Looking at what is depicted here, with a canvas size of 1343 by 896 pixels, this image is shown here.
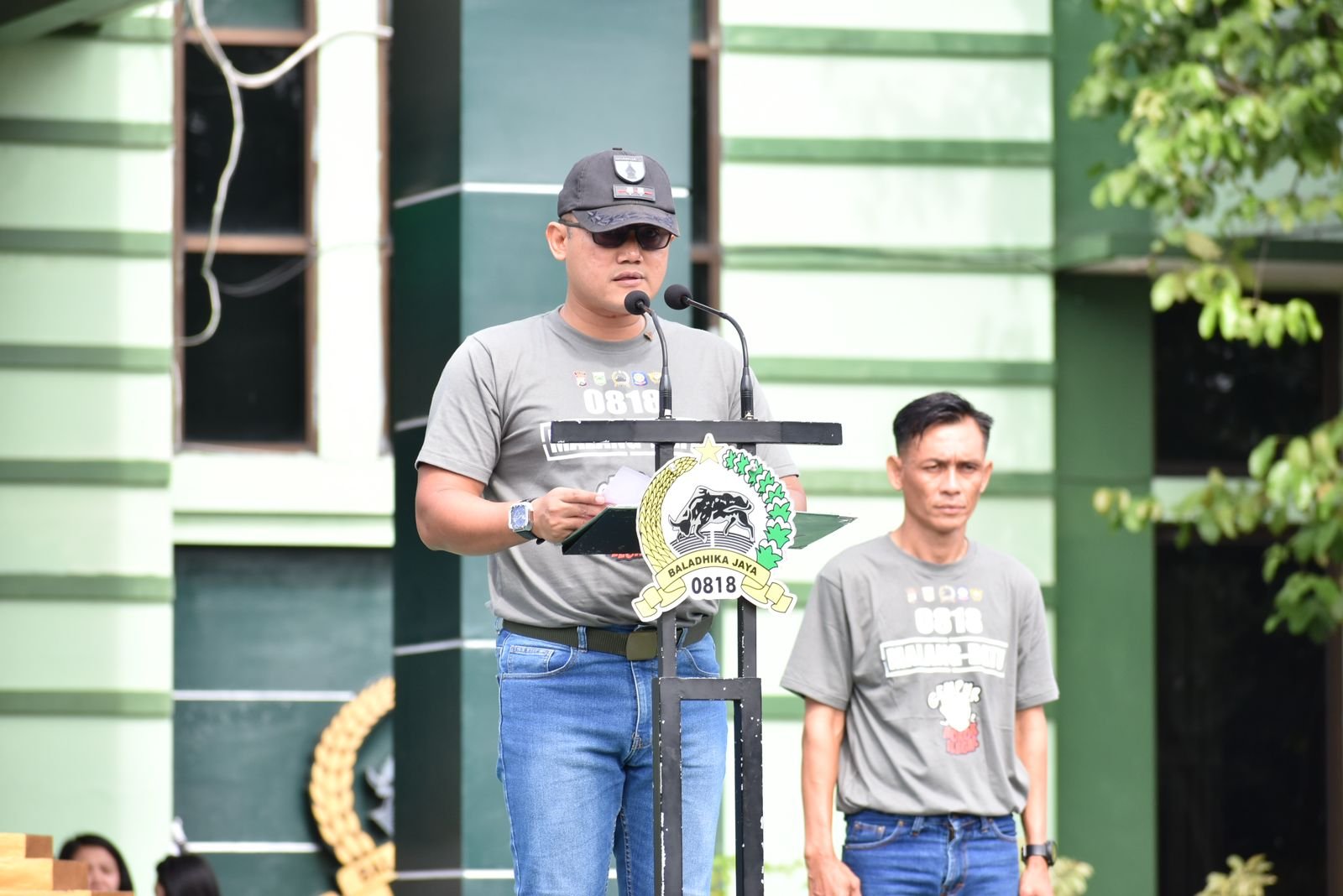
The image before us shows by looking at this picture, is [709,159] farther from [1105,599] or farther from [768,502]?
[768,502]


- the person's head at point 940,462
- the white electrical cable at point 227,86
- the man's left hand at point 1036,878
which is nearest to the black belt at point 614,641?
the person's head at point 940,462

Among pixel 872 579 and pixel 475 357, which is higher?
pixel 475 357

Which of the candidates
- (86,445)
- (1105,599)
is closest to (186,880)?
(86,445)

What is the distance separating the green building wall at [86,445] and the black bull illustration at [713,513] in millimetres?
4998

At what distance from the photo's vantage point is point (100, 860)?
7535 mm

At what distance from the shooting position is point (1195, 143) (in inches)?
275

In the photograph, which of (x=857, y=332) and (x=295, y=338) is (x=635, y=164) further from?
(x=295, y=338)

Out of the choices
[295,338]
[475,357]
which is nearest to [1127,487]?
[295,338]

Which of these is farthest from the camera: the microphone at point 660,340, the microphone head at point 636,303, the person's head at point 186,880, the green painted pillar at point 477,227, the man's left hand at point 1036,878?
the person's head at point 186,880

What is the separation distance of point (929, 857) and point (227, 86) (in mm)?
5264

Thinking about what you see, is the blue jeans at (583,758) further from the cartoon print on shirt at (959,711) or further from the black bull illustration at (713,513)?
the cartoon print on shirt at (959,711)

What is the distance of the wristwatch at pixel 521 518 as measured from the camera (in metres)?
3.66

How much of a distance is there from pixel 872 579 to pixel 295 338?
4487 millimetres

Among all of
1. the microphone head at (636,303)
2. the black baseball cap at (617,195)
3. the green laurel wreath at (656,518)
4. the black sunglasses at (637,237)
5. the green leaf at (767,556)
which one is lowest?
the green leaf at (767,556)
